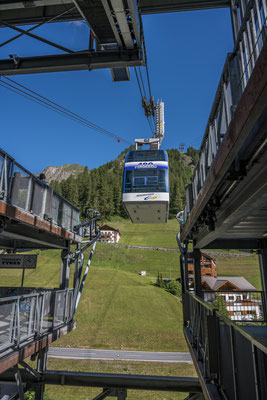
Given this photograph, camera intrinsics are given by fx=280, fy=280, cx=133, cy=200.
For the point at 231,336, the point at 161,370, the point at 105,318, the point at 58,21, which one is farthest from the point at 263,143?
the point at 105,318

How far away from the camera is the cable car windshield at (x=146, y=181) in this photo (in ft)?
58.1

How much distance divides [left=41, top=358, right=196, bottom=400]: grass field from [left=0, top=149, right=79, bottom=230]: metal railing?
43.4 feet

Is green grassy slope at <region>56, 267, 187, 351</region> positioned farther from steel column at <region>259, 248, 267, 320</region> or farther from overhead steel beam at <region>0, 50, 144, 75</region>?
overhead steel beam at <region>0, 50, 144, 75</region>

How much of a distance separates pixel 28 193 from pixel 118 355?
2181 cm

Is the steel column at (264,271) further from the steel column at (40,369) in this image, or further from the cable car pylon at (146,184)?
the cable car pylon at (146,184)

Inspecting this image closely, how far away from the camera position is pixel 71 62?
8297 millimetres

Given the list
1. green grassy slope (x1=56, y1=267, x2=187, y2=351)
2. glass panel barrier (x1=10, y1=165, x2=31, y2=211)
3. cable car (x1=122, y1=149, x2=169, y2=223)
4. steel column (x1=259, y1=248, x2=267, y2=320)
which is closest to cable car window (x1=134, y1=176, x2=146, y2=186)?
cable car (x1=122, y1=149, x2=169, y2=223)

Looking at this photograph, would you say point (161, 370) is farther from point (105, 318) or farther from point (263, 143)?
point (263, 143)

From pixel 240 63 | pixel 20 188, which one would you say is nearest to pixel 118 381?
pixel 20 188

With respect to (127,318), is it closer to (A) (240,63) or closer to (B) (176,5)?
(B) (176,5)

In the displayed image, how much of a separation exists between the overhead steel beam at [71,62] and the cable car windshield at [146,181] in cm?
1017

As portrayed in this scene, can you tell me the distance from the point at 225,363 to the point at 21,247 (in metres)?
11.4

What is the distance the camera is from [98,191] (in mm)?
121688

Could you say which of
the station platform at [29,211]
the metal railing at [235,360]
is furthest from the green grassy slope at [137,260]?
the metal railing at [235,360]
